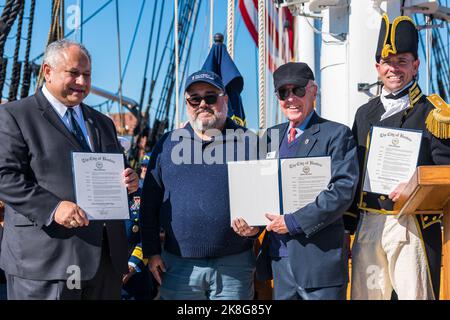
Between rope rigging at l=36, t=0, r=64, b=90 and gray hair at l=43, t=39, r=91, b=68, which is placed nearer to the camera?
gray hair at l=43, t=39, r=91, b=68

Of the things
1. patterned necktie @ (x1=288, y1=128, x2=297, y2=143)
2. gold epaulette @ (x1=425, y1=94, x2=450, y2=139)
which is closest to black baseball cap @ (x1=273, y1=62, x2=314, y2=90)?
patterned necktie @ (x1=288, y1=128, x2=297, y2=143)

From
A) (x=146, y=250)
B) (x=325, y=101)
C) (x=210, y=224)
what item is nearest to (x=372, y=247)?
(x=210, y=224)

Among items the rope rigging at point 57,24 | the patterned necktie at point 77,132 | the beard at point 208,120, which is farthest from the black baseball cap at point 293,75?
the rope rigging at point 57,24

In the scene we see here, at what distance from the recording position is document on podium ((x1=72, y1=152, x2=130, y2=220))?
3227 millimetres

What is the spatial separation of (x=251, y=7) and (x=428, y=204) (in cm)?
564

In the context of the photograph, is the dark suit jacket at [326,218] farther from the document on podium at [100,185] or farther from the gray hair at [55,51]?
the gray hair at [55,51]

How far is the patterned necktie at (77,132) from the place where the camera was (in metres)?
3.39

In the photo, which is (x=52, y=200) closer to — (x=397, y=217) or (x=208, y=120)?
(x=208, y=120)

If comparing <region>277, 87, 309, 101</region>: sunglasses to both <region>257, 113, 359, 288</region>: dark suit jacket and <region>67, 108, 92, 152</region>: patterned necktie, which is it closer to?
<region>257, 113, 359, 288</region>: dark suit jacket

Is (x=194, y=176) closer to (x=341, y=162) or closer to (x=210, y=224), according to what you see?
(x=210, y=224)

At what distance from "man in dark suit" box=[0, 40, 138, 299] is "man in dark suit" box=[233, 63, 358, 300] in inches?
26.7

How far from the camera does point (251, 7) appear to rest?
8.48m

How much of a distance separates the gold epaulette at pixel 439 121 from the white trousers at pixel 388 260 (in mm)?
421

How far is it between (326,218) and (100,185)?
3.41 ft
